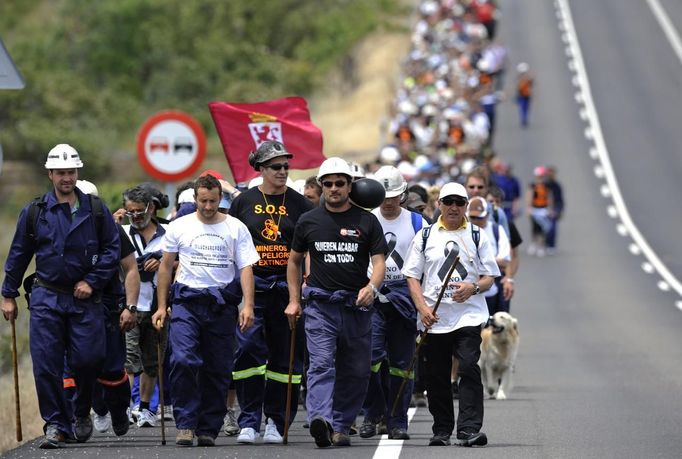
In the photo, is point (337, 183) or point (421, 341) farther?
point (421, 341)

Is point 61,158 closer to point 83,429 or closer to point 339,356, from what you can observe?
point 83,429

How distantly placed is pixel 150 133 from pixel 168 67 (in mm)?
48327

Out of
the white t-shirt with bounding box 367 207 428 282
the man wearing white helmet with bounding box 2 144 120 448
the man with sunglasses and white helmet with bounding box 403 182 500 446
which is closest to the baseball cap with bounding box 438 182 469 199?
the man with sunglasses and white helmet with bounding box 403 182 500 446

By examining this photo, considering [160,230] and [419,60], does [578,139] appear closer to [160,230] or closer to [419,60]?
[419,60]

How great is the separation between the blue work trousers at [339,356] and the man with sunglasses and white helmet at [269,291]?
0.53 metres

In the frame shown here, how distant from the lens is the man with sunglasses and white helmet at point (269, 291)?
46.5 feet

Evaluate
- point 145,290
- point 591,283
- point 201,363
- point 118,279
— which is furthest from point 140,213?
point 591,283

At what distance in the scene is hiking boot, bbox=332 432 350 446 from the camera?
13547mm

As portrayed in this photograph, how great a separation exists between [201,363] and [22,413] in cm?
360

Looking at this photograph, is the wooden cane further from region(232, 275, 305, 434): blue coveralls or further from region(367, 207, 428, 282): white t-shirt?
region(367, 207, 428, 282): white t-shirt

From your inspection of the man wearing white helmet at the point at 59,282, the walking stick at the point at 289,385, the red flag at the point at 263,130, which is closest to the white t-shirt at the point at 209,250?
the man wearing white helmet at the point at 59,282

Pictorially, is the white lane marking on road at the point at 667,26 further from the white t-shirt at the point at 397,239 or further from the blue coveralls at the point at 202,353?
the blue coveralls at the point at 202,353

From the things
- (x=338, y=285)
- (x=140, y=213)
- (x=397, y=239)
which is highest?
(x=140, y=213)

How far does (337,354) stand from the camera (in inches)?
543
